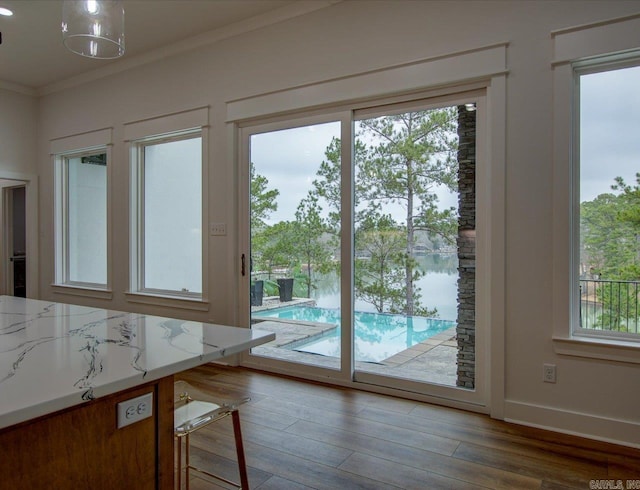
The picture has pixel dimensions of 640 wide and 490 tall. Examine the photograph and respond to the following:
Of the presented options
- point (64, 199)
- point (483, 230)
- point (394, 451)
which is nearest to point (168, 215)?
point (64, 199)

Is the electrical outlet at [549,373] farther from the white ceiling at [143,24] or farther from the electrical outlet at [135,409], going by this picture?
the white ceiling at [143,24]

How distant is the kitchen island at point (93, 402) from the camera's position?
94cm

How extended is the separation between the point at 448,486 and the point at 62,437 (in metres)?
1.71

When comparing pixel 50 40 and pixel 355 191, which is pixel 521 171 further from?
pixel 50 40

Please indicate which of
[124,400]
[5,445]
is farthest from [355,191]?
[5,445]

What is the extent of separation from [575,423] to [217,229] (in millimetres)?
3177

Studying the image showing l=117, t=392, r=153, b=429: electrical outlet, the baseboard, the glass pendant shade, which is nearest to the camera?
l=117, t=392, r=153, b=429: electrical outlet

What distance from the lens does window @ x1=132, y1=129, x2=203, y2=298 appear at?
4.31 metres

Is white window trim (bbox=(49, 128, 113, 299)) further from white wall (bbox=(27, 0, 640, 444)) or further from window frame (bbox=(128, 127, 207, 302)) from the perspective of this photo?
white wall (bbox=(27, 0, 640, 444))

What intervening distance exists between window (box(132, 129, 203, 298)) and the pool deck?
1021 millimetres

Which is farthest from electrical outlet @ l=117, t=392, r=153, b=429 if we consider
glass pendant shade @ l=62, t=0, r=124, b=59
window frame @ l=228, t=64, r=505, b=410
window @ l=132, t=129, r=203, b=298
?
window @ l=132, t=129, r=203, b=298

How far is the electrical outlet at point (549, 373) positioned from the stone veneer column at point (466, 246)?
0.46m

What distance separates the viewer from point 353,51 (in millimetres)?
3301

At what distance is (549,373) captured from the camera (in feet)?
8.56
